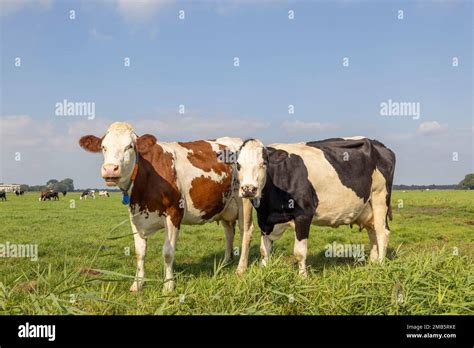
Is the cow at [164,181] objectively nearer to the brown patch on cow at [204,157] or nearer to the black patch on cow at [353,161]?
the brown patch on cow at [204,157]

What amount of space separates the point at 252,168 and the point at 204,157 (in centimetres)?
204

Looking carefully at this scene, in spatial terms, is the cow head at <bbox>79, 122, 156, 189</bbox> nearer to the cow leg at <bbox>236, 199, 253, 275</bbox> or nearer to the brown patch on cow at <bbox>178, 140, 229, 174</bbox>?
the brown patch on cow at <bbox>178, 140, 229, 174</bbox>

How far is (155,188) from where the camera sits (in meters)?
7.25

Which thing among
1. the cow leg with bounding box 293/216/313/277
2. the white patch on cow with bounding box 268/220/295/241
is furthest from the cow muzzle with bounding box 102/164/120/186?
the cow leg with bounding box 293/216/313/277

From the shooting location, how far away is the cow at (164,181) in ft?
21.6

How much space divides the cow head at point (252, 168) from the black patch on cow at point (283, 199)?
1.10ft

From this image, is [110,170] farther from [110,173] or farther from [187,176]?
[187,176]

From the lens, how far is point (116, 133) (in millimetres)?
6621

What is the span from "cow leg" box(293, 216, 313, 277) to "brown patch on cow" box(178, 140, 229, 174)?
207 cm

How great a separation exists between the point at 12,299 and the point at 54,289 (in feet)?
1.46

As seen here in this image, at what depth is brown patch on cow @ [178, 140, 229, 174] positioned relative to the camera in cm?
819

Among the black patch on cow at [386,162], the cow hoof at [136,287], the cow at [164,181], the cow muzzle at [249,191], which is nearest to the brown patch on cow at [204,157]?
the cow at [164,181]
